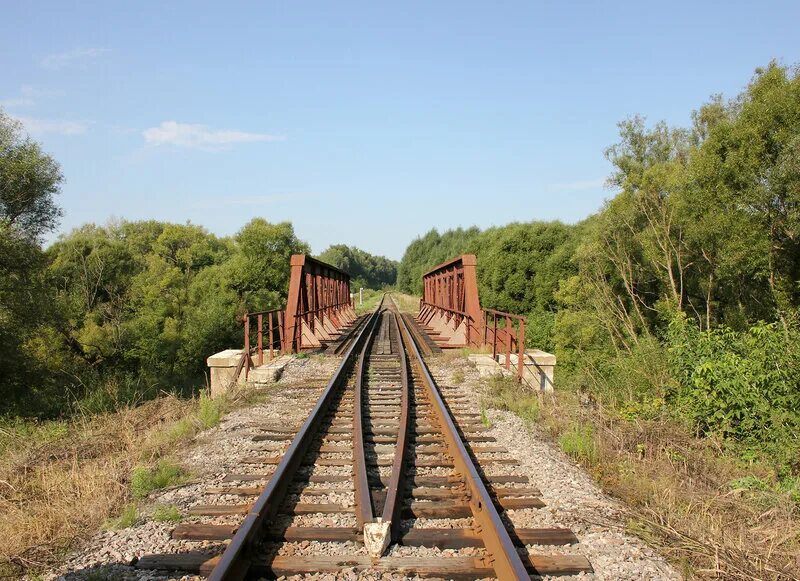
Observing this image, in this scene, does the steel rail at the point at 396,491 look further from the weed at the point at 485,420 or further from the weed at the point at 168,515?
the weed at the point at 168,515

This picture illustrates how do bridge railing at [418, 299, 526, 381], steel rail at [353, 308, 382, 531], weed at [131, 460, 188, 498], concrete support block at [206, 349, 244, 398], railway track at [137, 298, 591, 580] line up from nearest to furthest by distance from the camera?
railway track at [137, 298, 591, 580] → steel rail at [353, 308, 382, 531] → weed at [131, 460, 188, 498] → concrete support block at [206, 349, 244, 398] → bridge railing at [418, 299, 526, 381]

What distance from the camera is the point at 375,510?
13.2 feet

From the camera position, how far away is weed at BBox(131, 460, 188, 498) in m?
Answer: 4.52

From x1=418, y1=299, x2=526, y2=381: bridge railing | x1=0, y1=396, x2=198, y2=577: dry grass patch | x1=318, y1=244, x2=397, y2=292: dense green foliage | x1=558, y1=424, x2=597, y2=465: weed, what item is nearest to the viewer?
x1=0, y1=396, x2=198, y2=577: dry grass patch

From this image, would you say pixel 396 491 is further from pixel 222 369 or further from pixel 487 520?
pixel 222 369

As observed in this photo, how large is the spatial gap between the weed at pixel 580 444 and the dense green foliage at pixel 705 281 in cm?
217

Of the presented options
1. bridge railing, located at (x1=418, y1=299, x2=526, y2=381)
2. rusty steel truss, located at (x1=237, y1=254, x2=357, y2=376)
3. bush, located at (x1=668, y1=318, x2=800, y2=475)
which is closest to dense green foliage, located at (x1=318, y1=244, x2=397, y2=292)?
rusty steel truss, located at (x1=237, y1=254, x2=357, y2=376)

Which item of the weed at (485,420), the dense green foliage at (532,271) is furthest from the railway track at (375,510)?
the dense green foliage at (532,271)

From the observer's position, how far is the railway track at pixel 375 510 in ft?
10.9

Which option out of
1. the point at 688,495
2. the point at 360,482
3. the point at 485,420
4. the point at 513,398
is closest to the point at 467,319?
the point at 513,398

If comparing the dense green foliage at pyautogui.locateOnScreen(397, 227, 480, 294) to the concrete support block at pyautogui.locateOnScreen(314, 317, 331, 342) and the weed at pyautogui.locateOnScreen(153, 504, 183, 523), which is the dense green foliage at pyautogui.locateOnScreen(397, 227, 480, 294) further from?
the weed at pyautogui.locateOnScreen(153, 504, 183, 523)

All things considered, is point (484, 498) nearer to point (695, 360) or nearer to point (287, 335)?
point (695, 360)

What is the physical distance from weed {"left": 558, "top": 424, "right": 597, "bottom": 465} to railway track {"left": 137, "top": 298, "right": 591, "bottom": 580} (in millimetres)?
763

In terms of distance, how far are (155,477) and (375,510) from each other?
2.00 metres
